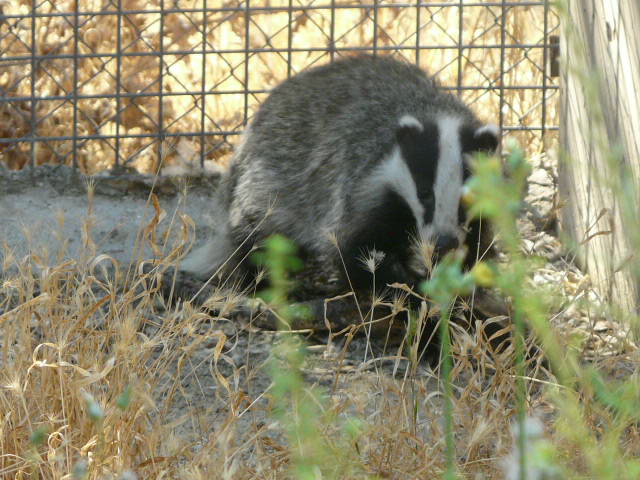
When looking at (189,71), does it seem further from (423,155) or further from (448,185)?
(448,185)

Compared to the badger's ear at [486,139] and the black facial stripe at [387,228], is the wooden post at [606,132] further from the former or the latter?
the black facial stripe at [387,228]

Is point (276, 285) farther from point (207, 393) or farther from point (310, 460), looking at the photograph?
point (207, 393)

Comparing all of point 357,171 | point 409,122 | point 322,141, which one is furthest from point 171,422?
point 322,141

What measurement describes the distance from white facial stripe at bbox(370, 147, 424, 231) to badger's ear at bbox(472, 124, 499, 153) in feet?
0.84

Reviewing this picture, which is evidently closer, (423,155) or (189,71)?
(423,155)

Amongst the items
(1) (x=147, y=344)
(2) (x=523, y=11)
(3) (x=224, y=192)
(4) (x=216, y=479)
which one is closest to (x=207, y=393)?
(1) (x=147, y=344)

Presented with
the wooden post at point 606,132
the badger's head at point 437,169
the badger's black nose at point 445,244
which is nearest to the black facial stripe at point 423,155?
the badger's head at point 437,169

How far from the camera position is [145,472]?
2219mm

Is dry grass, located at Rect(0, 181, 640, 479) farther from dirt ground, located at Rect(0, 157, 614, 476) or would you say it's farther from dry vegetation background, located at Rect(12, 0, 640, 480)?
dirt ground, located at Rect(0, 157, 614, 476)

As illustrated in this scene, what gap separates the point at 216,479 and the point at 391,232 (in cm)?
191

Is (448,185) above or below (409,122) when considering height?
below

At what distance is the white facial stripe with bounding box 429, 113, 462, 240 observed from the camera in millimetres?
3490

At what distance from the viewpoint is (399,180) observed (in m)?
3.73

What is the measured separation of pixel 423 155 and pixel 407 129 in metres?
0.11
